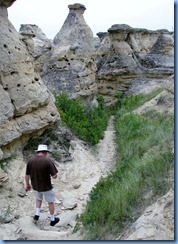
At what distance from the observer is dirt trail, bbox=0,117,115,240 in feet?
16.2

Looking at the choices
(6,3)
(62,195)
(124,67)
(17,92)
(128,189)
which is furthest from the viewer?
(124,67)

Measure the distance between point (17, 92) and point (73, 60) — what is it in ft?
13.8

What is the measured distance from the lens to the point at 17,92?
6.93 metres

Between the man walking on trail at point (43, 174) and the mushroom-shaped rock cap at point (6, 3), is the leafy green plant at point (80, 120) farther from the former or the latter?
the man walking on trail at point (43, 174)

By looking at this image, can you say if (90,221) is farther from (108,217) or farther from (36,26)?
(36,26)

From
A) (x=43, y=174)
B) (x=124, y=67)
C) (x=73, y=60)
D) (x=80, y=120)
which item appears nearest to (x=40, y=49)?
(x=73, y=60)

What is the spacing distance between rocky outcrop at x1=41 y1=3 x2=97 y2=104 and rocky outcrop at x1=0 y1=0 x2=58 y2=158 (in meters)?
2.96

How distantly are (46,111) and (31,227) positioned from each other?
2.95 m

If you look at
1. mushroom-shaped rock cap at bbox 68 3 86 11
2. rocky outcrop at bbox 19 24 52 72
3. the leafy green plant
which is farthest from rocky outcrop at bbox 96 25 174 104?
the leafy green plant

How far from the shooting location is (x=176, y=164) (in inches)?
157

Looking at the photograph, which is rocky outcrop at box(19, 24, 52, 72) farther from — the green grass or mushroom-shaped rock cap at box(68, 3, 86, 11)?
the green grass

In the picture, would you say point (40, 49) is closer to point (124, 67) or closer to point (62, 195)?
point (124, 67)

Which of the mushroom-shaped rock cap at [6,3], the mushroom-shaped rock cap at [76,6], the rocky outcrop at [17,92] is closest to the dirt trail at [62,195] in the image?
the rocky outcrop at [17,92]

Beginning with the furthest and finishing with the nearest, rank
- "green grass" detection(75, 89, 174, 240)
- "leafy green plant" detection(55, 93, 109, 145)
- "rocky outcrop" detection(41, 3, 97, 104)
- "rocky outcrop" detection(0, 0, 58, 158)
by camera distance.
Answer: "rocky outcrop" detection(41, 3, 97, 104)
"leafy green plant" detection(55, 93, 109, 145)
"rocky outcrop" detection(0, 0, 58, 158)
"green grass" detection(75, 89, 174, 240)
